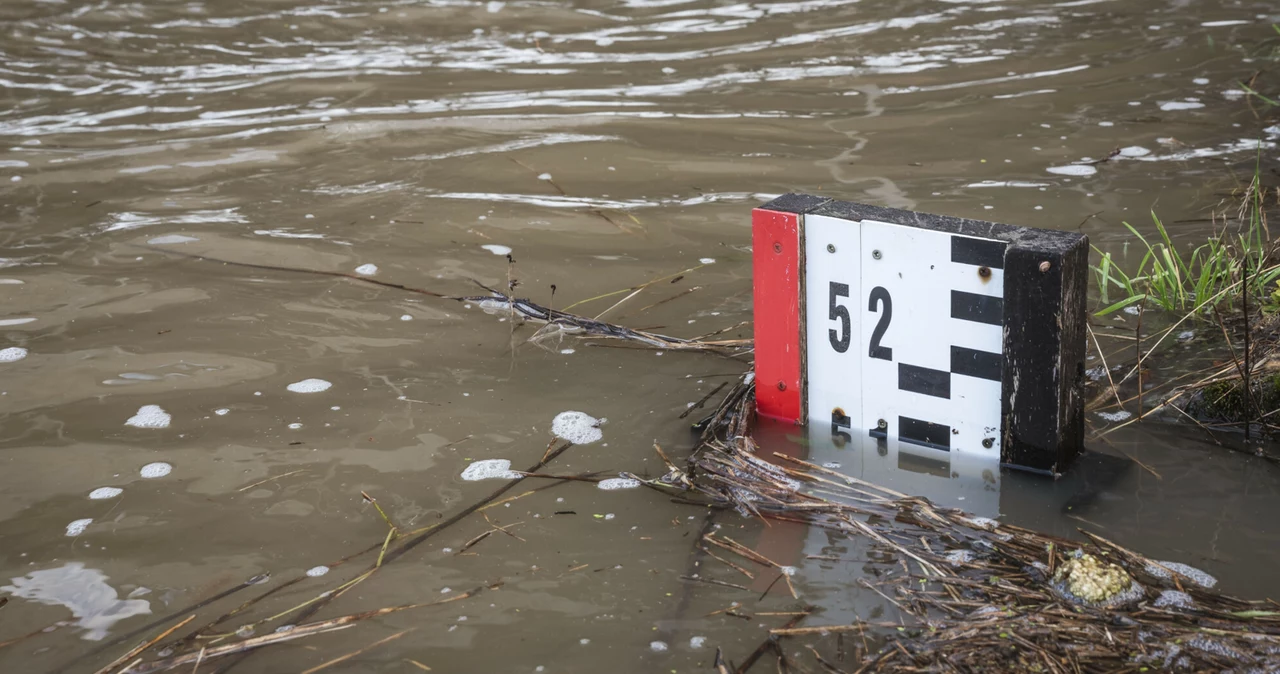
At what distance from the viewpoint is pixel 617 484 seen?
2605 millimetres

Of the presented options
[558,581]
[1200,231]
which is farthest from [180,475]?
[1200,231]

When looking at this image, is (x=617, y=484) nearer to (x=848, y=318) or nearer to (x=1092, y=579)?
(x=848, y=318)

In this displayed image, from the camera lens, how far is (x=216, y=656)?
2.04 meters

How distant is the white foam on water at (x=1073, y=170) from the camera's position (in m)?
4.60

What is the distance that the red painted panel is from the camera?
2639mm

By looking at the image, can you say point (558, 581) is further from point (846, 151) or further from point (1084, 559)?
point (846, 151)

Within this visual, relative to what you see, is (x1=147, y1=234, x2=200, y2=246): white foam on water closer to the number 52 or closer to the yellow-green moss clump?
the number 52

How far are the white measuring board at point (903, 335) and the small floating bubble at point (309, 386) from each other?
4.97ft

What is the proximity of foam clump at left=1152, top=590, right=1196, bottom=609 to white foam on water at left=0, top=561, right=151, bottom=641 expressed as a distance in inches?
83.3

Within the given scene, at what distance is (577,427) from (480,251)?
4.99 feet

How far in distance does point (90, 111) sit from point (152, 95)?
407 millimetres

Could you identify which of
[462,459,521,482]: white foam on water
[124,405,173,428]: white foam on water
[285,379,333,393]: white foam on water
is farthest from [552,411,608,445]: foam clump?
[124,405,173,428]: white foam on water

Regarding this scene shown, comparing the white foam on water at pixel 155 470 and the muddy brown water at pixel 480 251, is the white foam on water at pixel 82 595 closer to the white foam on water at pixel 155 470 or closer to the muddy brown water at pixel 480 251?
Answer: the muddy brown water at pixel 480 251

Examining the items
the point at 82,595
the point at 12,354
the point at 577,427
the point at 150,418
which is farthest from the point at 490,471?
the point at 12,354
